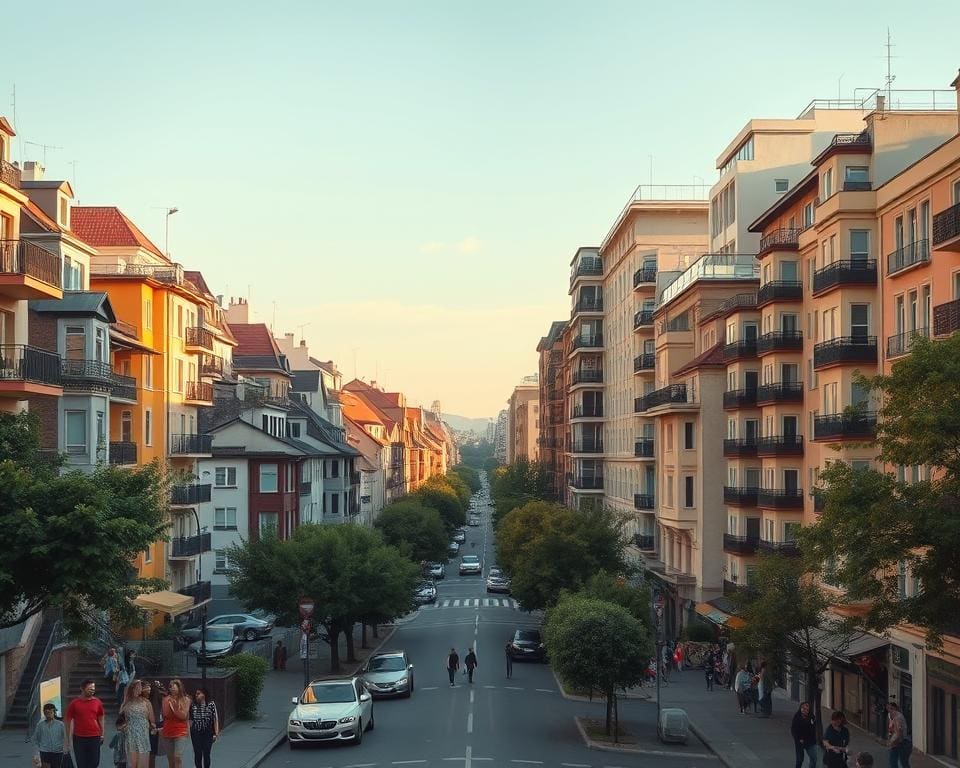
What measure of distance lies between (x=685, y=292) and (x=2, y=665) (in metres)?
38.2

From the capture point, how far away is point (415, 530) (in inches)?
3698

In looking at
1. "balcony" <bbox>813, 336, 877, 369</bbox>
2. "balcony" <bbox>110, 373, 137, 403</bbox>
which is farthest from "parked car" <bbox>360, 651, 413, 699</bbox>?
"balcony" <bbox>813, 336, 877, 369</bbox>

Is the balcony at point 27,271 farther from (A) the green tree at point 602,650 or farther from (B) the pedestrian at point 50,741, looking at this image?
(A) the green tree at point 602,650

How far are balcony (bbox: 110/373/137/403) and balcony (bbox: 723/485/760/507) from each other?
25058mm

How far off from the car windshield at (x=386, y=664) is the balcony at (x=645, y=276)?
36375 millimetres

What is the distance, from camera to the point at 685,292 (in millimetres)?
60781

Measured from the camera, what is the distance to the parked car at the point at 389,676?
41625mm

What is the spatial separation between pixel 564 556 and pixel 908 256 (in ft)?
88.8

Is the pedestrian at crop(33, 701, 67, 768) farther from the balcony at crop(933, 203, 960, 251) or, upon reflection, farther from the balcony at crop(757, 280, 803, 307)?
the balcony at crop(757, 280, 803, 307)

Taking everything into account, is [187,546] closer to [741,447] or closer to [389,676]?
[389,676]

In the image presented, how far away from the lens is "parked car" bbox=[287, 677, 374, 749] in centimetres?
3130

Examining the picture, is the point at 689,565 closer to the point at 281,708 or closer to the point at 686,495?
the point at 686,495

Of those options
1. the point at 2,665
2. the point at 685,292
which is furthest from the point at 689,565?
the point at 2,665

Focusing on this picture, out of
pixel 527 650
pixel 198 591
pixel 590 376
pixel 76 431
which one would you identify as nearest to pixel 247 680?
pixel 76 431
